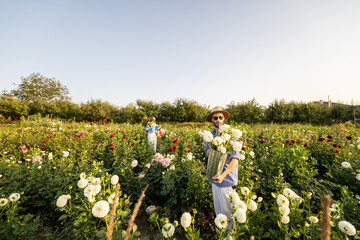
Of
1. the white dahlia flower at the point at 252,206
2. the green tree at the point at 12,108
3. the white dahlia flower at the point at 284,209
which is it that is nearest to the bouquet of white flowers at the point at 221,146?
the white dahlia flower at the point at 252,206

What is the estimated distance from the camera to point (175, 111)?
20.1m

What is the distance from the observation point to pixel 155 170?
3160 mm

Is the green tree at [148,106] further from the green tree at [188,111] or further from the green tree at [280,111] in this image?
the green tree at [280,111]

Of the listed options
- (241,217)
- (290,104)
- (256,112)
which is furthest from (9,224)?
(290,104)

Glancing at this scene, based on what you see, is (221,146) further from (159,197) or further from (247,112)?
(247,112)

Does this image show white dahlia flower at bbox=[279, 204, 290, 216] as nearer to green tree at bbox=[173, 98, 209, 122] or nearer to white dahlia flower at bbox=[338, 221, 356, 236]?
white dahlia flower at bbox=[338, 221, 356, 236]

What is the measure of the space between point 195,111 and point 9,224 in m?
17.9

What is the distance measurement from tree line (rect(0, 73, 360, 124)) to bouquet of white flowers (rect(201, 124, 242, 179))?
1596 cm

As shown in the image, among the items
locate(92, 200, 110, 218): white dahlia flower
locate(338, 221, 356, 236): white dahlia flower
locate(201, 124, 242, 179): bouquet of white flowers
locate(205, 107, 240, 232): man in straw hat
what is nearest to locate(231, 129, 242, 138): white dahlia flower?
locate(201, 124, 242, 179): bouquet of white flowers

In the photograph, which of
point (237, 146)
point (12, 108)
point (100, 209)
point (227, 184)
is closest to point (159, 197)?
point (227, 184)

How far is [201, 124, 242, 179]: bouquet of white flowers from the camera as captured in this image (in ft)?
5.30

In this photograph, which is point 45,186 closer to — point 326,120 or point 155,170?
point 155,170

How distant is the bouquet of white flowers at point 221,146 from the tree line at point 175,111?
52.4 feet

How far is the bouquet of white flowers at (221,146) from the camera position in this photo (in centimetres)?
162
